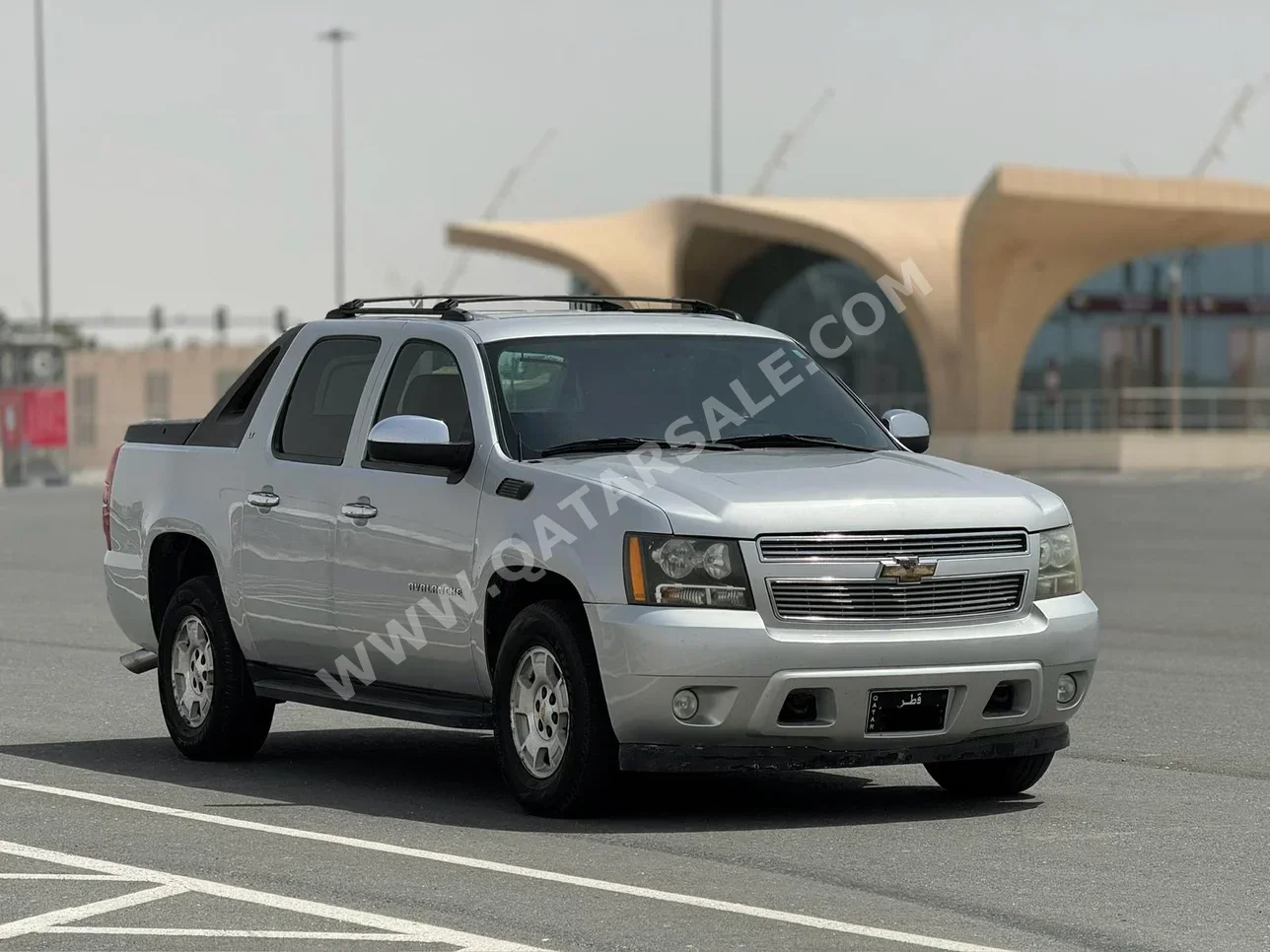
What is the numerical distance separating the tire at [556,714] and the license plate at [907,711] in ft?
3.07

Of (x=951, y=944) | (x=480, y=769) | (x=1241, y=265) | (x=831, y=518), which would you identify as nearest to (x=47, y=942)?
(x=951, y=944)

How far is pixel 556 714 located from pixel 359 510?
4.84 feet

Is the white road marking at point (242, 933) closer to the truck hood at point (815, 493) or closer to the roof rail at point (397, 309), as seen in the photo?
the truck hood at point (815, 493)

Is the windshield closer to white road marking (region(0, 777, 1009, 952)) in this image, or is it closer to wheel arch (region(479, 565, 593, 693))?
wheel arch (region(479, 565, 593, 693))

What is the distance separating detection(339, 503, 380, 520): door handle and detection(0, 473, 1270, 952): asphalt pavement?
109 cm

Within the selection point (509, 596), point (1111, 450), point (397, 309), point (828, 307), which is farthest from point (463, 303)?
point (828, 307)

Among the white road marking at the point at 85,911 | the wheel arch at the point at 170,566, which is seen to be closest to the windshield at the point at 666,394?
the wheel arch at the point at 170,566

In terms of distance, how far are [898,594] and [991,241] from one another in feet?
146

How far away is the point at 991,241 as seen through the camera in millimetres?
52125

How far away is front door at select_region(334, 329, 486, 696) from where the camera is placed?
9.19m

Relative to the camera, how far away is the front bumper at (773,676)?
8289 mm

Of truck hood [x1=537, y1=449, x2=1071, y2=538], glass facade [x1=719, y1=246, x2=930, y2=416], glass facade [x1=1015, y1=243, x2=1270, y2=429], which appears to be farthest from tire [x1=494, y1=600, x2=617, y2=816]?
glass facade [x1=1015, y1=243, x2=1270, y2=429]

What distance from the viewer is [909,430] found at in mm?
10141

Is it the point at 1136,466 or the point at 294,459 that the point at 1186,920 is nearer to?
the point at 294,459
